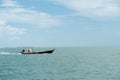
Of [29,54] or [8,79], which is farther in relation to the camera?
[29,54]

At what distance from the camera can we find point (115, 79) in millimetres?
42062

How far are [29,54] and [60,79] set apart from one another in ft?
231

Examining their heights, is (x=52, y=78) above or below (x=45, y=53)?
below

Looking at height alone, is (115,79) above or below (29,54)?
below

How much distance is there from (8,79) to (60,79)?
753cm

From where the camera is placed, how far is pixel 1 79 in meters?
43.4

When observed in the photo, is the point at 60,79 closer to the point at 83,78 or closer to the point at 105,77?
the point at 83,78

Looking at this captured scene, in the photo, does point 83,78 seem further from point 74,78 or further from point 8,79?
point 8,79

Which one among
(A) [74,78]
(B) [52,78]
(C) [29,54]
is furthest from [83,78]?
(C) [29,54]

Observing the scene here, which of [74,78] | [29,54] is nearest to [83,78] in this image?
[74,78]

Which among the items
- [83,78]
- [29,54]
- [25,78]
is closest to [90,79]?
[83,78]

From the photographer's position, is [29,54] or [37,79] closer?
[37,79]

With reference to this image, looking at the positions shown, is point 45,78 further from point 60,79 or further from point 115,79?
point 115,79

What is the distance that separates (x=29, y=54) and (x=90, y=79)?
2820 inches
